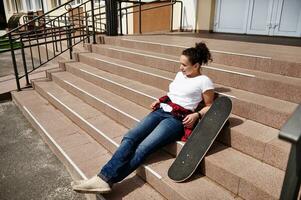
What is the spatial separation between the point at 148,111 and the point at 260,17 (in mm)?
4121

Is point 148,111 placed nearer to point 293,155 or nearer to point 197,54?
point 197,54

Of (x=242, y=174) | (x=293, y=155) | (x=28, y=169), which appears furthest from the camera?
(x=28, y=169)

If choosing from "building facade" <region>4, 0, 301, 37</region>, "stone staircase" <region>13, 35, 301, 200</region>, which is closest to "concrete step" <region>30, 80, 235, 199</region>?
"stone staircase" <region>13, 35, 301, 200</region>

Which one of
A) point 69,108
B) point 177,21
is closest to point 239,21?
point 177,21

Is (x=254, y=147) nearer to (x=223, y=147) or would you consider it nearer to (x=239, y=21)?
(x=223, y=147)

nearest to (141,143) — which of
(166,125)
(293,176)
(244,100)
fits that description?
(166,125)

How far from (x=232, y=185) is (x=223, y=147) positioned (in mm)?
429

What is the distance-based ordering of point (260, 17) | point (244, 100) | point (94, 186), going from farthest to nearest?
1. point (260, 17)
2. point (244, 100)
3. point (94, 186)

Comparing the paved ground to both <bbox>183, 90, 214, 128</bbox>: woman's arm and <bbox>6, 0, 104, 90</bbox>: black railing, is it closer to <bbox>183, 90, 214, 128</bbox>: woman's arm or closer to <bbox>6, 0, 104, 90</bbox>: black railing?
<bbox>183, 90, 214, 128</bbox>: woman's arm

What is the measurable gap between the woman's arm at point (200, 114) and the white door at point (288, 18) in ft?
13.2

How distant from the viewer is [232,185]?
2035mm

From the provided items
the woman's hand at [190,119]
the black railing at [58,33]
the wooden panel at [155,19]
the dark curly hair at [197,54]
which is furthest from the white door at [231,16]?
the woman's hand at [190,119]

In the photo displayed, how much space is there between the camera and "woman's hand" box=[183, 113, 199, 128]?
7.80 feet

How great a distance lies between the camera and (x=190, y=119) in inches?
93.6
